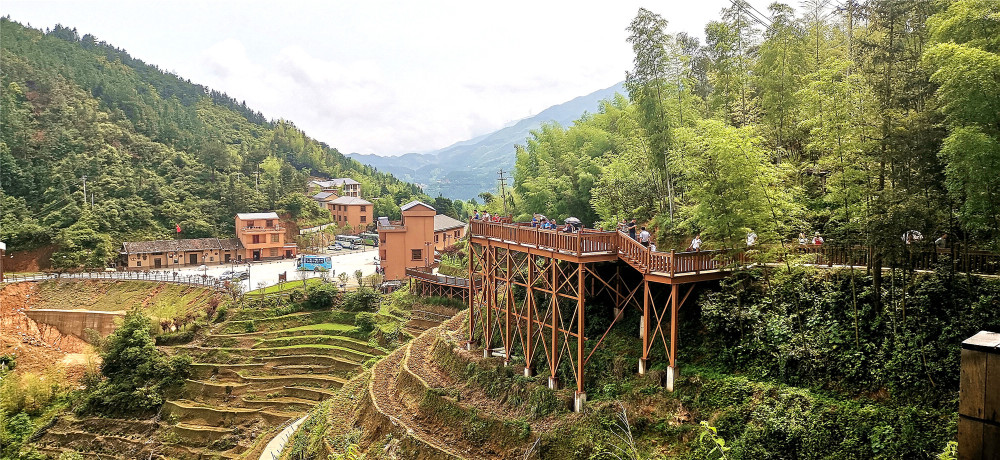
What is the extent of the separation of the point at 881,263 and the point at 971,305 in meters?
1.76

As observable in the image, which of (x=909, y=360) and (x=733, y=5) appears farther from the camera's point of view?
(x=733, y=5)

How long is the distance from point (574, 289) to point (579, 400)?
11.0 feet

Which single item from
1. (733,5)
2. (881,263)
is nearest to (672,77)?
(733,5)

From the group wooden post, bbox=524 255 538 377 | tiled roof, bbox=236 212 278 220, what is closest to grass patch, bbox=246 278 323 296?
tiled roof, bbox=236 212 278 220

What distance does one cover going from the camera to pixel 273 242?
62.6 metres

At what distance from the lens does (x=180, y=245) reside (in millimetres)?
57125

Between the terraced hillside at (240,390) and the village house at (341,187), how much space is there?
51.5 meters

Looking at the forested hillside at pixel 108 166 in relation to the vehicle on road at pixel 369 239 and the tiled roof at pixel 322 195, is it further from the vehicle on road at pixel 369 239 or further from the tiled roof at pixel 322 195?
the vehicle on road at pixel 369 239

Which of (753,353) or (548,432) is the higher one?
(753,353)

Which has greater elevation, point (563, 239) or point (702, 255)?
point (563, 239)

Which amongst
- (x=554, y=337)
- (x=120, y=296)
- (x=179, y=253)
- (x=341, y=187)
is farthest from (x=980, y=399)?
(x=341, y=187)

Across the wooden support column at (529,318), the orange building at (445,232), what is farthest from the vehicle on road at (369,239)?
the wooden support column at (529,318)

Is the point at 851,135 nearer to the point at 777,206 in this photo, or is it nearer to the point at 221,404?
the point at 777,206

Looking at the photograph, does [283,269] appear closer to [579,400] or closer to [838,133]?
[579,400]
